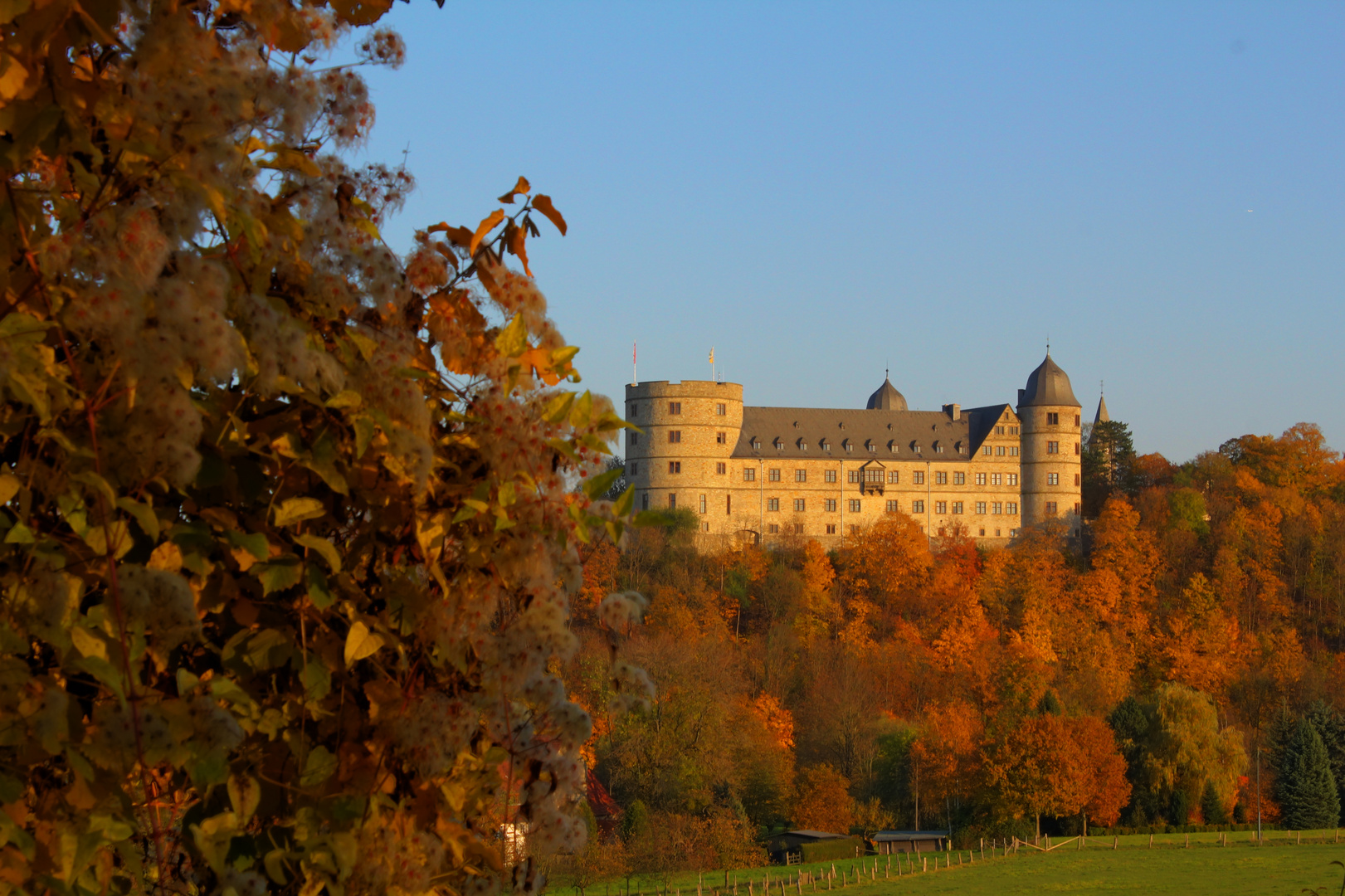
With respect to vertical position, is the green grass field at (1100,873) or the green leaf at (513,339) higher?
the green leaf at (513,339)

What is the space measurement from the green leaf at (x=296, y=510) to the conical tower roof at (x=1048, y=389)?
278 ft

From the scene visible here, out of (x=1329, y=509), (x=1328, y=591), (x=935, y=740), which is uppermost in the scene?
(x=1329, y=509)

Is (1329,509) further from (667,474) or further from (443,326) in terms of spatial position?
(443,326)

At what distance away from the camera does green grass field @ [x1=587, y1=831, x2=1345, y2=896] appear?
37.3 meters

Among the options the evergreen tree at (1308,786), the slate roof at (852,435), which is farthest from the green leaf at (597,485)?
the slate roof at (852,435)

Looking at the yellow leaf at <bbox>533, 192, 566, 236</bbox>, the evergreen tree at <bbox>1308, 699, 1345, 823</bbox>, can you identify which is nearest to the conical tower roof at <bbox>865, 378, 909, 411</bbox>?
the evergreen tree at <bbox>1308, 699, 1345, 823</bbox>

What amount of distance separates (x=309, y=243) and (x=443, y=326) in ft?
0.95

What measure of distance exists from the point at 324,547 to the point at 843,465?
261ft

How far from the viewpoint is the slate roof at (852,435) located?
8038 cm

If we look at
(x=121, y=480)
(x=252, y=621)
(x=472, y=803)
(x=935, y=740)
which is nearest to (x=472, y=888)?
(x=472, y=803)

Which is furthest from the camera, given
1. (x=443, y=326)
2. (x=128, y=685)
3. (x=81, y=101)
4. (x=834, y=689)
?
(x=834, y=689)

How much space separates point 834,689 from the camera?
2242 inches

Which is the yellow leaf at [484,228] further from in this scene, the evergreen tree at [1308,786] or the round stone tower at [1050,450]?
the round stone tower at [1050,450]

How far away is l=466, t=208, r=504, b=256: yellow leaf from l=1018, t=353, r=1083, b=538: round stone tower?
80.5 m
